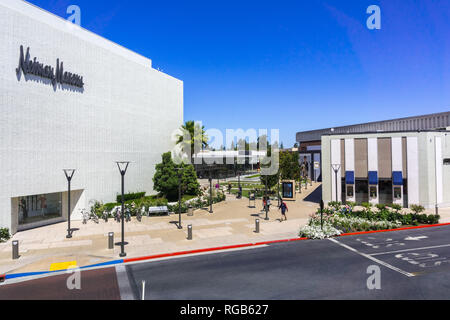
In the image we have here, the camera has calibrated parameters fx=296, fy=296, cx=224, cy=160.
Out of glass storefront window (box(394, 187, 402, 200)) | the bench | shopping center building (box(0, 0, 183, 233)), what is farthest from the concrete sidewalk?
glass storefront window (box(394, 187, 402, 200))

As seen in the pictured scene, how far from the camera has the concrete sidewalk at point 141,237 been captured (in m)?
15.7

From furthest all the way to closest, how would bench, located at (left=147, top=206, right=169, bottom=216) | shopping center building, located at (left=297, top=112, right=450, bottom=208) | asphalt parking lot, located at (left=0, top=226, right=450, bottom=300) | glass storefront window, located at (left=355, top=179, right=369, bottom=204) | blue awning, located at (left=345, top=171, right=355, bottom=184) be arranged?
blue awning, located at (left=345, top=171, right=355, bottom=184), glass storefront window, located at (left=355, top=179, right=369, bottom=204), shopping center building, located at (left=297, top=112, right=450, bottom=208), bench, located at (left=147, top=206, right=169, bottom=216), asphalt parking lot, located at (left=0, top=226, right=450, bottom=300)

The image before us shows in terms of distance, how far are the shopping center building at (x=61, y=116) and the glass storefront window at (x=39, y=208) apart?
8cm

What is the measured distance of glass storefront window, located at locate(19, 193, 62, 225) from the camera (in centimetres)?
2286

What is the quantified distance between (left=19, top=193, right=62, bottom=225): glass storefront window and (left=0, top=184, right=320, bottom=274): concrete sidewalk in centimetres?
117

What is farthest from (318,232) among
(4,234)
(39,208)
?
(39,208)

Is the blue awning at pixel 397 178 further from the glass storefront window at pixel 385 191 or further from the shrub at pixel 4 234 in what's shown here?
the shrub at pixel 4 234

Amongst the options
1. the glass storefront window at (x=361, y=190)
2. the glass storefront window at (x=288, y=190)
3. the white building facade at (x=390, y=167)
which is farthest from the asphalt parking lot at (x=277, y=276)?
the glass storefront window at (x=288, y=190)

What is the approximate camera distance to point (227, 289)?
1159 centimetres

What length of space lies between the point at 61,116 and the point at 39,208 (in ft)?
25.4

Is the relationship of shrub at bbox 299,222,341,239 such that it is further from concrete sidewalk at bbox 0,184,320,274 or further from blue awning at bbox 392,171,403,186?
blue awning at bbox 392,171,403,186

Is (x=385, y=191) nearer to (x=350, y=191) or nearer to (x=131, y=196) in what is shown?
(x=350, y=191)
